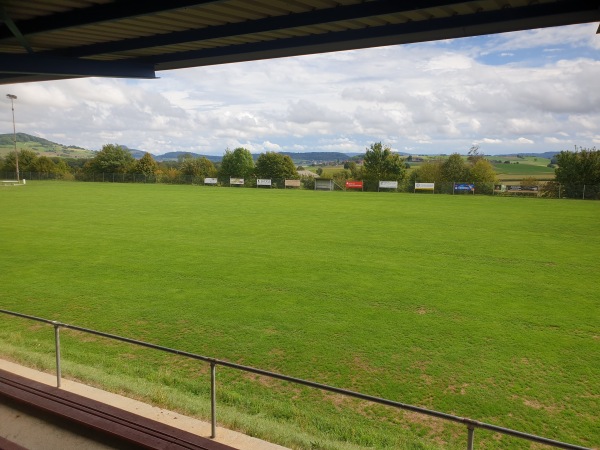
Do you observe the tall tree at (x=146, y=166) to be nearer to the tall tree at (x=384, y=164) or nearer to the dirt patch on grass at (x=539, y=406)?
the tall tree at (x=384, y=164)

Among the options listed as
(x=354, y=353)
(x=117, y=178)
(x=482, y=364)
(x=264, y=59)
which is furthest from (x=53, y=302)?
(x=117, y=178)

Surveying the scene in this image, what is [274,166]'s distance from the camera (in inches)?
3100

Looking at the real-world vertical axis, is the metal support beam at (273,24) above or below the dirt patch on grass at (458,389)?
above

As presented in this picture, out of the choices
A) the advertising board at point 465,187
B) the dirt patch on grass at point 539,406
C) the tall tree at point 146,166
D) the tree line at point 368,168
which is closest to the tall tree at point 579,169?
the tree line at point 368,168

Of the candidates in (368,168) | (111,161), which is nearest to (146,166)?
(111,161)

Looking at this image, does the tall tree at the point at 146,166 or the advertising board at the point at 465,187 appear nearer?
the advertising board at the point at 465,187

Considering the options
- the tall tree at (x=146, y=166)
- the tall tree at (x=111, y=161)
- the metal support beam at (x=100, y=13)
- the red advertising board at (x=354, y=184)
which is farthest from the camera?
the tall tree at (x=111, y=161)

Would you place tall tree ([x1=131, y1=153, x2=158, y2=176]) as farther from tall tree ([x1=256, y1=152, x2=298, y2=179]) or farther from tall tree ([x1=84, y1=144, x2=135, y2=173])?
tall tree ([x1=256, y1=152, x2=298, y2=179])

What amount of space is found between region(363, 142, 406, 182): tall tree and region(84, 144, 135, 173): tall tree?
4911cm

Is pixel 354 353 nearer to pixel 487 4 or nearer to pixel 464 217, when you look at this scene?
pixel 487 4

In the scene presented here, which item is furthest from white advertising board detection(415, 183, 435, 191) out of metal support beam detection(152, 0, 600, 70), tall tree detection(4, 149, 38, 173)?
tall tree detection(4, 149, 38, 173)

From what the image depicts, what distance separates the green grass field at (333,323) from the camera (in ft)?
20.5

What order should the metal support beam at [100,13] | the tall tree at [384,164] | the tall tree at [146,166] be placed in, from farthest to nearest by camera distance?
the tall tree at [146,166], the tall tree at [384,164], the metal support beam at [100,13]

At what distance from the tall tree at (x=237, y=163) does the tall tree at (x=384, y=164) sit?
1146 inches
